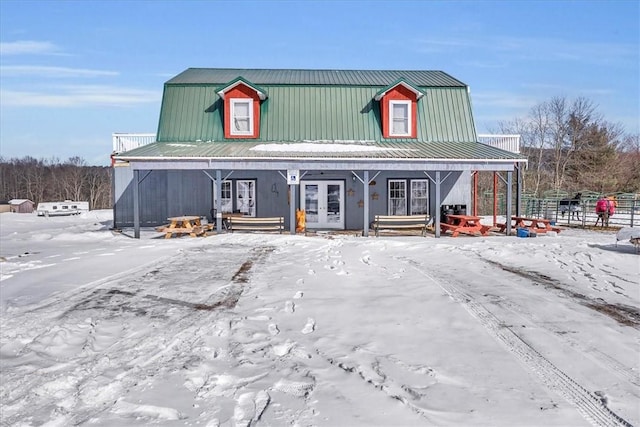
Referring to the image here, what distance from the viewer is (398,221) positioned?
17.1 metres

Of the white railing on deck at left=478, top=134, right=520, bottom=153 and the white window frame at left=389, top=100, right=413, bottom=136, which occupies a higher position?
the white window frame at left=389, top=100, right=413, bottom=136

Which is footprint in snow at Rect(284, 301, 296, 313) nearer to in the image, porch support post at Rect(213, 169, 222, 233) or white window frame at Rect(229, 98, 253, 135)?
porch support post at Rect(213, 169, 222, 233)

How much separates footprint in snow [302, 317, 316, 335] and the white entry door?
43.0 ft

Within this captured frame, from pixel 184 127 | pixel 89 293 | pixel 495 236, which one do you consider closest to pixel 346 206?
pixel 495 236

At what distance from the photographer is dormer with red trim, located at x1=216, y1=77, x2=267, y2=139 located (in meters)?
18.5

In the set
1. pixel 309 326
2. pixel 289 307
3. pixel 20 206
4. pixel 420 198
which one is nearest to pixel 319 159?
pixel 420 198

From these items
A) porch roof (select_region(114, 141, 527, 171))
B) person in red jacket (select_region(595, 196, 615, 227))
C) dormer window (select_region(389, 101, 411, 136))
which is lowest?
person in red jacket (select_region(595, 196, 615, 227))

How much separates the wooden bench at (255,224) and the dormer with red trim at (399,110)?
19.7ft

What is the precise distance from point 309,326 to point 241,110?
577 inches

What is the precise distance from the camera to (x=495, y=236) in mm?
16250

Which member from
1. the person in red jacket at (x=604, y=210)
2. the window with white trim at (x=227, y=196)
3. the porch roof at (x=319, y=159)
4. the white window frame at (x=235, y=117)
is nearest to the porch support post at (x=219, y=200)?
the porch roof at (x=319, y=159)

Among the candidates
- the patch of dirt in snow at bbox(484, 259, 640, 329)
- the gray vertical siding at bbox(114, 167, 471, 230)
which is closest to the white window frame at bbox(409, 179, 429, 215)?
the gray vertical siding at bbox(114, 167, 471, 230)

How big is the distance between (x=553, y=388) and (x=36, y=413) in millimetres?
4194

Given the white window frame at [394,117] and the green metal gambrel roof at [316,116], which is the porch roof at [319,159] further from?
the white window frame at [394,117]
